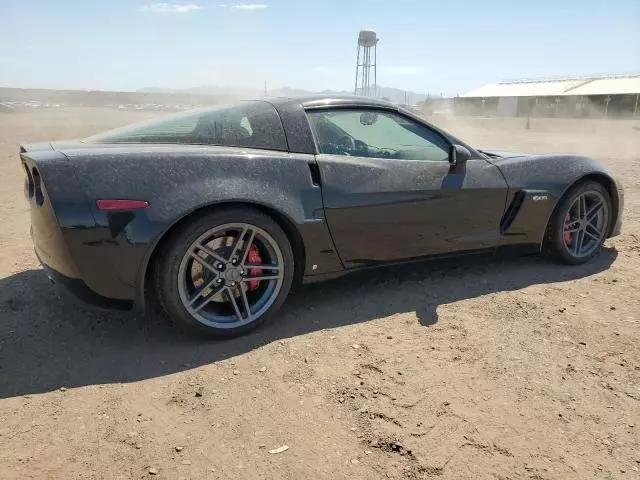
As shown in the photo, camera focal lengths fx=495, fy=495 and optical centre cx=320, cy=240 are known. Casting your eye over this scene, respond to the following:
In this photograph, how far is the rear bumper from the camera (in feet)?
8.05

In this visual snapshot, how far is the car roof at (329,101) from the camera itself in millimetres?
3086

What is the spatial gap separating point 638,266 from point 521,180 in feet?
4.33

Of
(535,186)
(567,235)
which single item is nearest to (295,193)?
(535,186)

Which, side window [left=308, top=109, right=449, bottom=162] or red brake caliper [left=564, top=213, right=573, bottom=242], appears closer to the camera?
side window [left=308, top=109, right=449, bottom=162]

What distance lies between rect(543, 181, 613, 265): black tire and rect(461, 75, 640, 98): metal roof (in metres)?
43.3

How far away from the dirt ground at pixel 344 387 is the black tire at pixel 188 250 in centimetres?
12

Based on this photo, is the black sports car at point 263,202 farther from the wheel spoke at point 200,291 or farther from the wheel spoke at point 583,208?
the wheel spoke at point 583,208

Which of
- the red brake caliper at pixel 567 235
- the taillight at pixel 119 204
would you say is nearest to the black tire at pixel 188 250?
the taillight at pixel 119 204

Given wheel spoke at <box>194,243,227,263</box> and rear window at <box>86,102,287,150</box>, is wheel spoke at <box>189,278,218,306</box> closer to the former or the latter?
wheel spoke at <box>194,243,227,263</box>

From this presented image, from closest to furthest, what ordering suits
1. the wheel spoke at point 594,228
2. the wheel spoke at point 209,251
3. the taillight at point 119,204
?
the taillight at point 119,204
the wheel spoke at point 209,251
the wheel spoke at point 594,228

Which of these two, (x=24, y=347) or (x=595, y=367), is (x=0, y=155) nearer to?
(x=24, y=347)

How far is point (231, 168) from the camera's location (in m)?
2.65

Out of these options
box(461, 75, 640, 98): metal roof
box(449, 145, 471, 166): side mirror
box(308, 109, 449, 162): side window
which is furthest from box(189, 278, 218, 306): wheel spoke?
box(461, 75, 640, 98): metal roof

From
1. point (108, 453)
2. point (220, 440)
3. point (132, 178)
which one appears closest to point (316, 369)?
point (220, 440)
